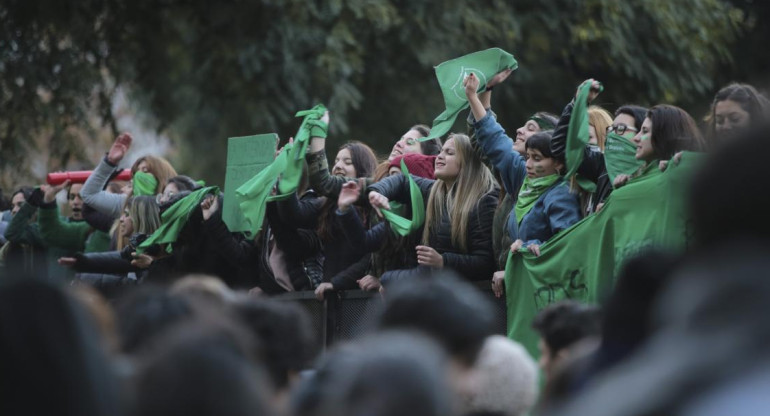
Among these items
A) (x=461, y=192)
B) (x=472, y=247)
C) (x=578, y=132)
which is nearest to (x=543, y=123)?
(x=461, y=192)

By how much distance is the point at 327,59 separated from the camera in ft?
50.8

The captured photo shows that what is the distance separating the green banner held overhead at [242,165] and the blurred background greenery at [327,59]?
6387 millimetres

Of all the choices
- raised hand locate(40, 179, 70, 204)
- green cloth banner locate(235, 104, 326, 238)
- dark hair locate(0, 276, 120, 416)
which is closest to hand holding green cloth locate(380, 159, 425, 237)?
green cloth banner locate(235, 104, 326, 238)

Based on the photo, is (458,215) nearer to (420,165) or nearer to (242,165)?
(420,165)

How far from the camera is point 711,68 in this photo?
17.5m

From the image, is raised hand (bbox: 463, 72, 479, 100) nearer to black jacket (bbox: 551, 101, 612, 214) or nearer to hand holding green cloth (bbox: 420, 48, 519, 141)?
hand holding green cloth (bbox: 420, 48, 519, 141)

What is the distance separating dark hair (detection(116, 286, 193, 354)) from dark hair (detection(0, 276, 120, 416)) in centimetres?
92

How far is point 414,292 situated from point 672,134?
10.1 feet

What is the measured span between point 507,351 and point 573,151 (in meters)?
3.18

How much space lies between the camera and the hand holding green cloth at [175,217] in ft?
29.6

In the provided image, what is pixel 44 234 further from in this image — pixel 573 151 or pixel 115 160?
pixel 573 151

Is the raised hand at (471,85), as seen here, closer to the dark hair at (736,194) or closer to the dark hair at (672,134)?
the dark hair at (672,134)

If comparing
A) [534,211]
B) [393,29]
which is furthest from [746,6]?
[534,211]

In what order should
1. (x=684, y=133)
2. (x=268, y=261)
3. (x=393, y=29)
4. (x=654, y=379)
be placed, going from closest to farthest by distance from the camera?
1. (x=654, y=379)
2. (x=684, y=133)
3. (x=268, y=261)
4. (x=393, y=29)
